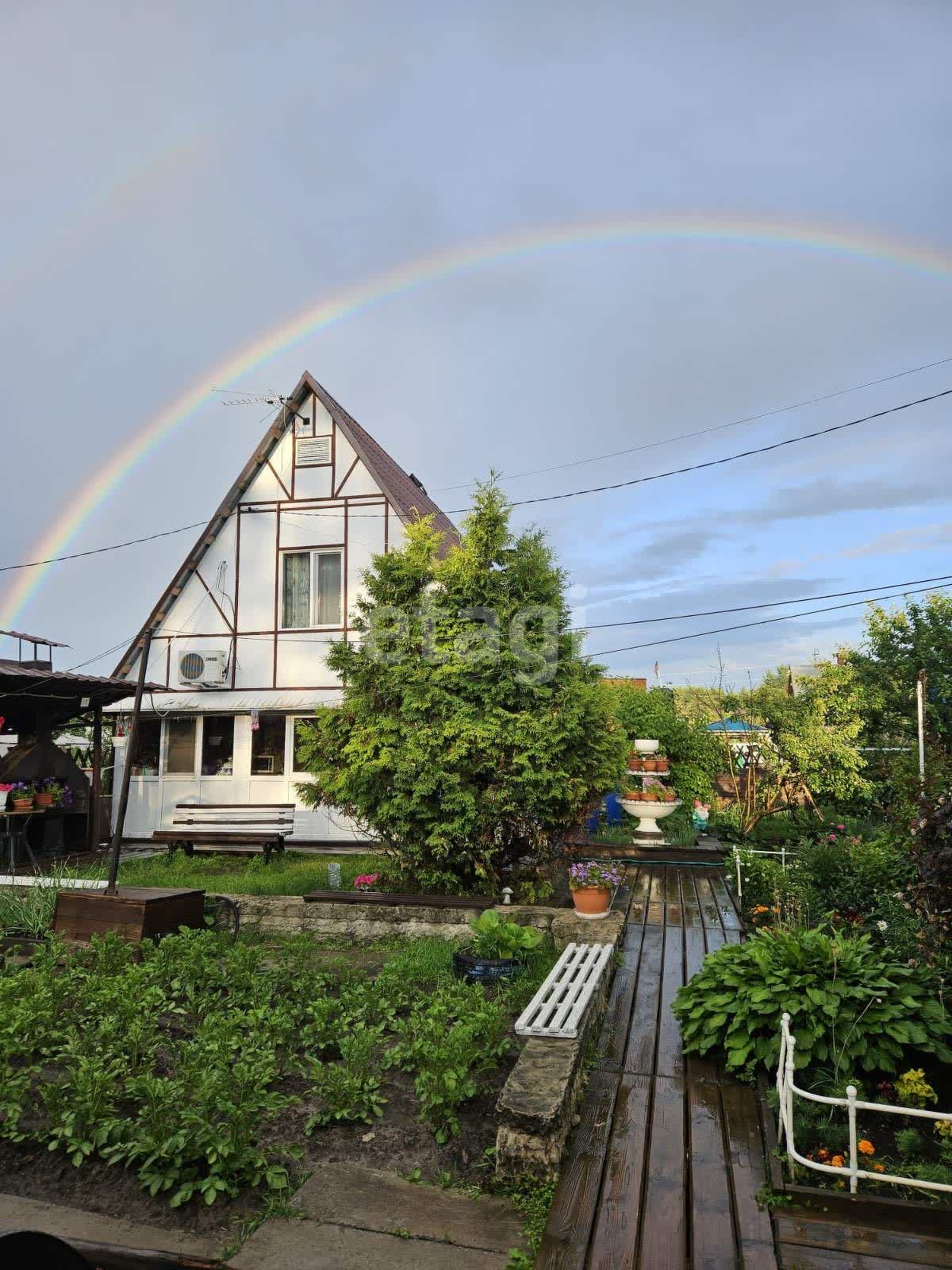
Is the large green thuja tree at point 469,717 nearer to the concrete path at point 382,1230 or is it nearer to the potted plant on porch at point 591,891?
the potted plant on porch at point 591,891

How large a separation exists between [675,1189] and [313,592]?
13.4 metres

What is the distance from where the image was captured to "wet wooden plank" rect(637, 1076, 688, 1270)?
10.6 ft

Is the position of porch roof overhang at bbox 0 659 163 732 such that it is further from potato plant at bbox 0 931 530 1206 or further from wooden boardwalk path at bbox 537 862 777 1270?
wooden boardwalk path at bbox 537 862 777 1270

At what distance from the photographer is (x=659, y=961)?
7.43 meters

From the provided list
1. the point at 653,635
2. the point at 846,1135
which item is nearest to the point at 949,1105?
the point at 846,1135

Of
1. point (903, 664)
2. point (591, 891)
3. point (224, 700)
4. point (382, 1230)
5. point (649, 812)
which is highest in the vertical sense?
point (903, 664)

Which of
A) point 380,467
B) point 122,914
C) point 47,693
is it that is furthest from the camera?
point 380,467

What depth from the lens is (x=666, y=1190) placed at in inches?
146

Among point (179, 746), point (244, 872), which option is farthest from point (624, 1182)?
point (179, 746)

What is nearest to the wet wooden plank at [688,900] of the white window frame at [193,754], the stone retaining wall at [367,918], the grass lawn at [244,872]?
the stone retaining wall at [367,918]

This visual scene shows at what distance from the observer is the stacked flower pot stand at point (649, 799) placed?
510 inches

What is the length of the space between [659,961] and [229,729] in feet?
35.6

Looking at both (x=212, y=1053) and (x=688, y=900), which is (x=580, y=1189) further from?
(x=688, y=900)

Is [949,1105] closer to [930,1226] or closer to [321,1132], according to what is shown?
[930,1226]
